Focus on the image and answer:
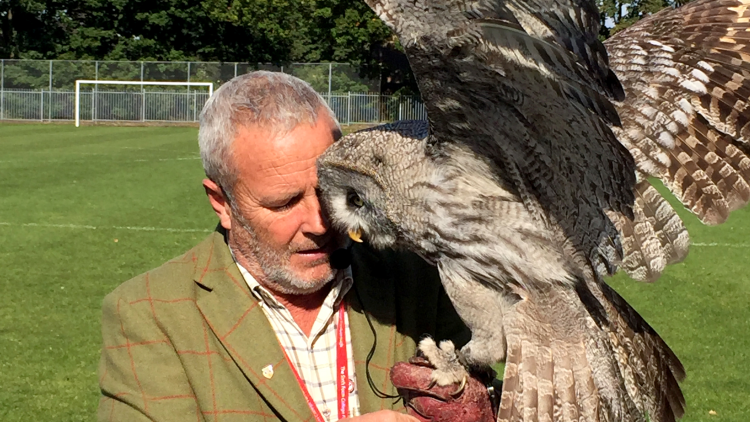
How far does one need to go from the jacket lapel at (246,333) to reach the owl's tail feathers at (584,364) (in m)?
0.65

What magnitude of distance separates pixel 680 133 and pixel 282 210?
4.58ft

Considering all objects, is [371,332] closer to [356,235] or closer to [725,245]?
[356,235]

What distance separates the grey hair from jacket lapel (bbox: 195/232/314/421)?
271mm

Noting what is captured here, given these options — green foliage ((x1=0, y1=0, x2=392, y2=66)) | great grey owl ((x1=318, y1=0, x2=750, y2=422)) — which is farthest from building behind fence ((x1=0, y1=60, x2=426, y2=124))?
great grey owl ((x1=318, y1=0, x2=750, y2=422))

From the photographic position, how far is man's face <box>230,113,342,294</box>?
2.61 meters

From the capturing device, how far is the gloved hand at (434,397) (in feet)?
8.45

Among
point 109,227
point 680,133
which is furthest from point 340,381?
point 109,227

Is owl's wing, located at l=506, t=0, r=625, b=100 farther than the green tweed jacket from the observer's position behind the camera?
No

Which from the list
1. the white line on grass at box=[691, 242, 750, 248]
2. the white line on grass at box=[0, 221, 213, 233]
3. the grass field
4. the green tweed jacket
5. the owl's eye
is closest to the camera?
the green tweed jacket

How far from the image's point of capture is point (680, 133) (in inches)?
119

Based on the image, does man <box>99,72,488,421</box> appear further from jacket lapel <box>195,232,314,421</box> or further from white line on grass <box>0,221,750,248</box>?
white line on grass <box>0,221,750,248</box>

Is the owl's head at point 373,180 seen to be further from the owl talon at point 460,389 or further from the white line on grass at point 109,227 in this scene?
the white line on grass at point 109,227

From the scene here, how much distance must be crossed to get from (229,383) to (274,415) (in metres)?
0.16

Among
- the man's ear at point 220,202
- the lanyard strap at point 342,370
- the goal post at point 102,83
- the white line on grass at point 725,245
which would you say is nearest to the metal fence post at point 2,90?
the goal post at point 102,83
